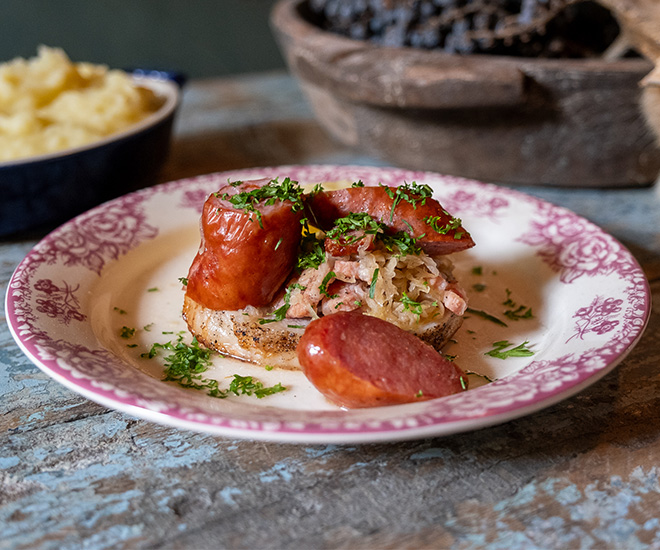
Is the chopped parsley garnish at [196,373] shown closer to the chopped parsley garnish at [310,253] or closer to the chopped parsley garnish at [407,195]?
the chopped parsley garnish at [310,253]

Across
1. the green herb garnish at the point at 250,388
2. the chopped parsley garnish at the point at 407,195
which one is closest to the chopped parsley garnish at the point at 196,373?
the green herb garnish at the point at 250,388

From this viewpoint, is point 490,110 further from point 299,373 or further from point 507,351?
point 299,373

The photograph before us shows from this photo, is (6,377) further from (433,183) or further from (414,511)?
(433,183)

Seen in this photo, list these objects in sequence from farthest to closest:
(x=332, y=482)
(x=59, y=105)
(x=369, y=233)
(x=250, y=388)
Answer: (x=59, y=105)
(x=369, y=233)
(x=250, y=388)
(x=332, y=482)

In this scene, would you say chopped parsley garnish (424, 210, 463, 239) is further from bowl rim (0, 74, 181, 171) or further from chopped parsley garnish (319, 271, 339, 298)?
bowl rim (0, 74, 181, 171)

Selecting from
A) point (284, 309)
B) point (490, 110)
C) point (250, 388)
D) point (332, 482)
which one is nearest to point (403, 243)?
point (284, 309)

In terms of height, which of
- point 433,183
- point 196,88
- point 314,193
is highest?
point 314,193

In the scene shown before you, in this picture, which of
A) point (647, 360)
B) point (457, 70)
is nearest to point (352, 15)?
point (457, 70)
